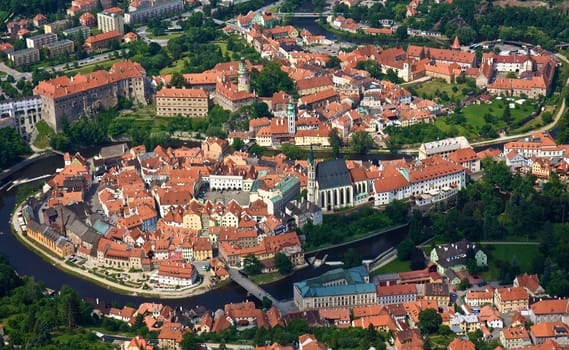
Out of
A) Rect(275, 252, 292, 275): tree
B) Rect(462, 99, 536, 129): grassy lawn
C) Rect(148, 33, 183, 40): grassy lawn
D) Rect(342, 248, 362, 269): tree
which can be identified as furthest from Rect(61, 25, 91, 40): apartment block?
Rect(342, 248, 362, 269): tree

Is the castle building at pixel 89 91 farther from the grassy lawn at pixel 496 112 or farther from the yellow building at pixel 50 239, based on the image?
the grassy lawn at pixel 496 112

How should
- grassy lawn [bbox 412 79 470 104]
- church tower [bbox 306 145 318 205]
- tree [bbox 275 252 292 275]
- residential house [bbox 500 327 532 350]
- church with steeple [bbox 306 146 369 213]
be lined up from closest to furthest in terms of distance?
residential house [bbox 500 327 532 350] < tree [bbox 275 252 292 275] < church tower [bbox 306 145 318 205] < church with steeple [bbox 306 146 369 213] < grassy lawn [bbox 412 79 470 104]

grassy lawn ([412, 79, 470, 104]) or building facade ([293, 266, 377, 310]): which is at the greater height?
building facade ([293, 266, 377, 310])

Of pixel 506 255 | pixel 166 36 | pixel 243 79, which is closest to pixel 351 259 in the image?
pixel 506 255

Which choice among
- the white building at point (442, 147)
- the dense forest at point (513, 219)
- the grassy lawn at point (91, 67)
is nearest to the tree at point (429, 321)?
the dense forest at point (513, 219)

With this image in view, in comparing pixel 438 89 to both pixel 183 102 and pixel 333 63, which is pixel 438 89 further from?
pixel 183 102

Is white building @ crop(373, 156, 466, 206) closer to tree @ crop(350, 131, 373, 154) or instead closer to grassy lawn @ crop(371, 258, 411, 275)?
tree @ crop(350, 131, 373, 154)
